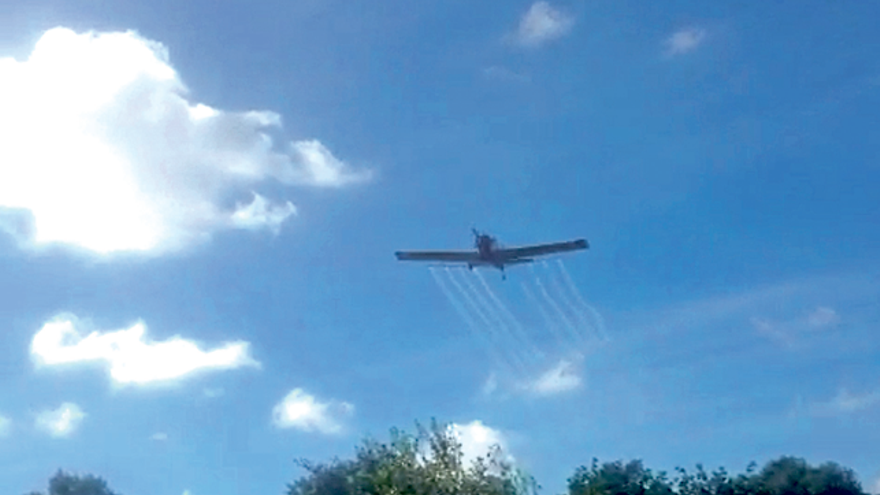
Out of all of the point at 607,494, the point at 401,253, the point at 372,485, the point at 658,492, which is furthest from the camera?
the point at 658,492

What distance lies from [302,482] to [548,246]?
32.7 metres

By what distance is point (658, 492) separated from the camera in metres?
123

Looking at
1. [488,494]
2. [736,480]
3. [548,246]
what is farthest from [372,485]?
[736,480]

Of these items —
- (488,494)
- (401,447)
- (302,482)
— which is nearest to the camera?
(488,494)

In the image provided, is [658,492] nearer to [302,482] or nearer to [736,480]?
[736,480]

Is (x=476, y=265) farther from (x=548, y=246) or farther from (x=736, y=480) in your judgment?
(x=736, y=480)

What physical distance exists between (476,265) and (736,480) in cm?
6541

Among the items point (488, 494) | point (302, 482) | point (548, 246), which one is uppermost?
point (548, 246)

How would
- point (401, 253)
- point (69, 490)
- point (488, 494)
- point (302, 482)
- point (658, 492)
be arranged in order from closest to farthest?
point (488, 494)
point (401, 253)
point (302, 482)
point (658, 492)
point (69, 490)

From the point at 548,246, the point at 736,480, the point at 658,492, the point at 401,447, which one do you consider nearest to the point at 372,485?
the point at 401,447

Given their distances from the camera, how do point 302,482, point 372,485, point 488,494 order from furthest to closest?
point 302,482 → point 372,485 → point 488,494

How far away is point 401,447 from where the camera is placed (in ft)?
216

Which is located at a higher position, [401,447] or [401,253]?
[401,253]

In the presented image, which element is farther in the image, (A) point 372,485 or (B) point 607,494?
(B) point 607,494
